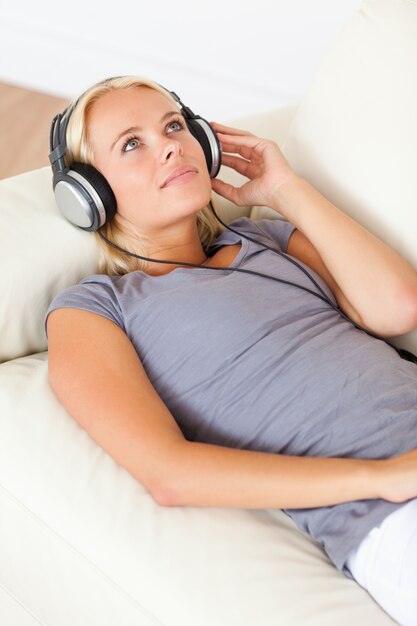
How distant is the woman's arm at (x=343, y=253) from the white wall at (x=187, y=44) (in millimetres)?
1408

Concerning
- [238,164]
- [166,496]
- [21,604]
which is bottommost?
[21,604]

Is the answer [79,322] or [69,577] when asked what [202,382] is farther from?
[69,577]

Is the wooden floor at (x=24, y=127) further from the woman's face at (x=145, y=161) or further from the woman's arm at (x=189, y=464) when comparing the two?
the woman's arm at (x=189, y=464)

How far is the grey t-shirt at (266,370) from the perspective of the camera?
1208mm

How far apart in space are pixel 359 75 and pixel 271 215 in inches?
13.8

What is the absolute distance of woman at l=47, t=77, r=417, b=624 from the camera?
1.12m

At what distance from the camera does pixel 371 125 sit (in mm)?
1536

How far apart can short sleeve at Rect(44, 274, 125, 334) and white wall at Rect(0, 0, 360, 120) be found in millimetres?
1782

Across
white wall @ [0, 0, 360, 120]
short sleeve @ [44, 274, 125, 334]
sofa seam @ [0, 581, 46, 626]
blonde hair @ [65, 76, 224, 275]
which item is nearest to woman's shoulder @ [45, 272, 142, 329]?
short sleeve @ [44, 274, 125, 334]

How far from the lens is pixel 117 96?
1.46m

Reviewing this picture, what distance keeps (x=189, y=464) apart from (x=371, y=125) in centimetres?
77

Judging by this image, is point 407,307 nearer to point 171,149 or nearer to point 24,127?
point 171,149

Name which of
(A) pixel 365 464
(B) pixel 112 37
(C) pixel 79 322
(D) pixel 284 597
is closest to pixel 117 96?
(C) pixel 79 322

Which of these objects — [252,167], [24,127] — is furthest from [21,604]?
[24,127]
